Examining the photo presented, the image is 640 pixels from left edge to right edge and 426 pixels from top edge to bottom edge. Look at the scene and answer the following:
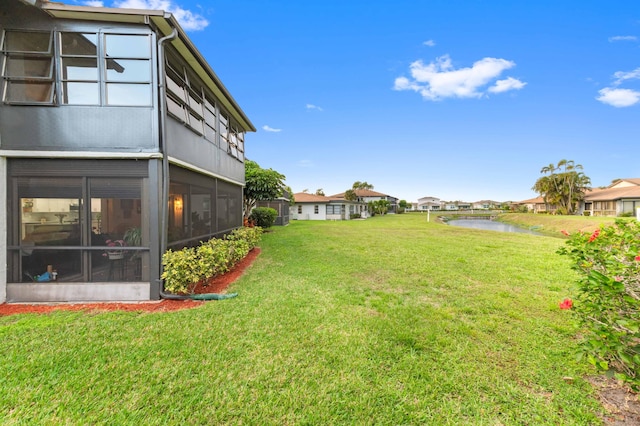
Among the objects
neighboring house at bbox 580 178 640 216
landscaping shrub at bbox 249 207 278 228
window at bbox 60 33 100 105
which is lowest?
landscaping shrub at bbox 249 207 278 228

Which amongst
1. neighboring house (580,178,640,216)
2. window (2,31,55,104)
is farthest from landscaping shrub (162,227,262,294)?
neighboring house (580,178,640,216)

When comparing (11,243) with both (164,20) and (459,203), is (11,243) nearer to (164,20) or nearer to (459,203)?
(164,20)

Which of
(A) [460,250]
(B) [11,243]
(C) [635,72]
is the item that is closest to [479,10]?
(A) [460,250]

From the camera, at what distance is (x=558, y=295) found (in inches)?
202

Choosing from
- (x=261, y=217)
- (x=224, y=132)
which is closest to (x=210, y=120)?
(x=224, y=132)

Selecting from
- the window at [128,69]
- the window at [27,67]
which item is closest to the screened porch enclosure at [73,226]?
the window at [27,67]

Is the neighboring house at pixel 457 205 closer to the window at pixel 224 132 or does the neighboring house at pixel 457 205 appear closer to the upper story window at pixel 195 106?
the window at pixel 224 132

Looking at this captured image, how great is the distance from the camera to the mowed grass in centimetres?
217

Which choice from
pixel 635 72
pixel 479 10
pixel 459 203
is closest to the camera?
pixel 479 10

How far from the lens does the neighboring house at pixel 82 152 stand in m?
4.64

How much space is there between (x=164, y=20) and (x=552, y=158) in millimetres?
55293

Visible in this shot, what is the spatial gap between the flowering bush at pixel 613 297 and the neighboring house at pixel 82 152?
20.1 feet

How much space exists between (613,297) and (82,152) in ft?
25.4

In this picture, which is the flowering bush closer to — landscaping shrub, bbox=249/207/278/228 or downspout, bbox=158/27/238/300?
downspout, bbox=158/27/238/300
